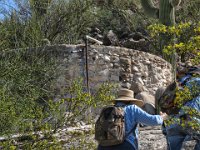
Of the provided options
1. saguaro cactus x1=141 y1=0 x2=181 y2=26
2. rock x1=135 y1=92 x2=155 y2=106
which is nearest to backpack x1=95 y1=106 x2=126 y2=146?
rock x1=135 y1=92 x2=155 y2=106

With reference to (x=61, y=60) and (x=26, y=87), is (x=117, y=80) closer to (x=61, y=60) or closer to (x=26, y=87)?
(x=61, y=60)

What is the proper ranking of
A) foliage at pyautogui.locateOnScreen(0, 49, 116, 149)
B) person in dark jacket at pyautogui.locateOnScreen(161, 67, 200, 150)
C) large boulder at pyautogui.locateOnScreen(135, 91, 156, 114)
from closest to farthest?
person in dark jacket at pyautogui.locateOnScreen(161, 67, 200, 150) < foliage at pyautogui.locateOnScreen(0, 49, 116, 149) < large boulder at pyautogui.locateOnScreen(135, 91, 156, 114)

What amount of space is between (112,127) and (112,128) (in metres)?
0.01

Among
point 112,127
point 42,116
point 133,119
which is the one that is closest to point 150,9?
point 42,116

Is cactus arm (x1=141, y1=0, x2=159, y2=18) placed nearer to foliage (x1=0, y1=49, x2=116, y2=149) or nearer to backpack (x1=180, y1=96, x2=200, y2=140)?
foliage (x1=0, y1=49, x2=116, y2=149)

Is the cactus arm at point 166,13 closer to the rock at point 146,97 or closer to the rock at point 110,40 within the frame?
the rock at point 146,97

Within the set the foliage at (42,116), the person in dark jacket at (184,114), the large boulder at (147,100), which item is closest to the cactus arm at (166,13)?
the large boulder at (147,100)

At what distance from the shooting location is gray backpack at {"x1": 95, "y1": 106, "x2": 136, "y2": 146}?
17.6 feet

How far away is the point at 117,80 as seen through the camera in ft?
37.8

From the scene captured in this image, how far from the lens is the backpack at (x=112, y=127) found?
17.6ft

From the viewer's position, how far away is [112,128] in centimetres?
538

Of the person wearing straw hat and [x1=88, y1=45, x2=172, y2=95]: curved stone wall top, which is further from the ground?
[x1=88, y1=45, x2=172, y2=95]: curved stone wall top

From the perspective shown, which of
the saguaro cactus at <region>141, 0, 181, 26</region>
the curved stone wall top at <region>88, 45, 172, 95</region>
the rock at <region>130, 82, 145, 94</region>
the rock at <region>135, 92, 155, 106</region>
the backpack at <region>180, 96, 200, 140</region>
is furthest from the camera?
the saguaro cactus at <region>141, 0, 181, 26</region>

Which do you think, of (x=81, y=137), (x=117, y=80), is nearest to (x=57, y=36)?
(x=117, y=80)
